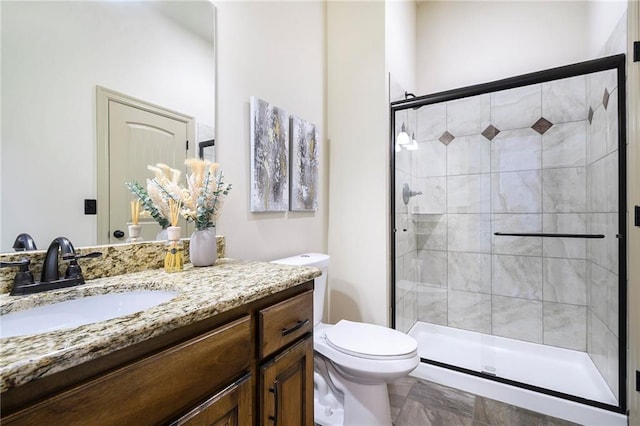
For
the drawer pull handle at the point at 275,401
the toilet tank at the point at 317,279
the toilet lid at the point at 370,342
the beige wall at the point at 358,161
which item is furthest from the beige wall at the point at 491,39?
the drawer pull handle at the point at 275,401

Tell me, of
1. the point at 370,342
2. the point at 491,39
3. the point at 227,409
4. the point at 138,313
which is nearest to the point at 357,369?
the point at 370,342

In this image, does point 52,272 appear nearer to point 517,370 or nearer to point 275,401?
point 275,401

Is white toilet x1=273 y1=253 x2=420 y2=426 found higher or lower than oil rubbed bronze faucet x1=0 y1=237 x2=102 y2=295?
lower

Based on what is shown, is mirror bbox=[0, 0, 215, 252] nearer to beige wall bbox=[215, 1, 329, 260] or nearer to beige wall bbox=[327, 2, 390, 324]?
beige wall bbox=[215, 1, 329, 260]

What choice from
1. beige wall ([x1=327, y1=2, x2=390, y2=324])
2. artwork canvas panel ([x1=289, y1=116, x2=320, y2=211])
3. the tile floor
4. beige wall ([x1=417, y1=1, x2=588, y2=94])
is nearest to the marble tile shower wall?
beige wall ([x1=327, y1=2, x2=390, y2=324])

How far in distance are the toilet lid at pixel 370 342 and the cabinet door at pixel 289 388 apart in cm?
36

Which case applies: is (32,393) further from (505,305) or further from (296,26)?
(505,305)

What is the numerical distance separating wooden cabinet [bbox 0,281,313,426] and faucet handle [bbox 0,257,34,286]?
0.49 metres

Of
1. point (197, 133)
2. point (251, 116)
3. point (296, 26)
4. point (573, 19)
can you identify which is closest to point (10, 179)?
point (197, 133)

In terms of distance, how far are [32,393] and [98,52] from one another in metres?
1.01

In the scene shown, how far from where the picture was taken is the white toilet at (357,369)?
1318 millimetres

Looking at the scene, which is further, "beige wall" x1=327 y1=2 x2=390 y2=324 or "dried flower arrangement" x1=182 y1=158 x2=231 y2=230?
"beige wall" x1=327 y1=2 x2=390 y2=324

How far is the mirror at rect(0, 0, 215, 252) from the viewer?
0.82 metres

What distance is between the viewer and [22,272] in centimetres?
79
